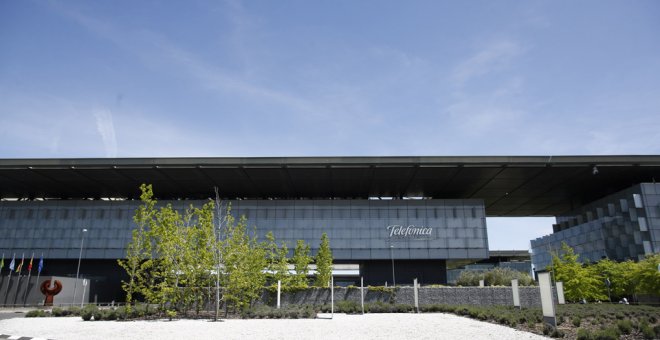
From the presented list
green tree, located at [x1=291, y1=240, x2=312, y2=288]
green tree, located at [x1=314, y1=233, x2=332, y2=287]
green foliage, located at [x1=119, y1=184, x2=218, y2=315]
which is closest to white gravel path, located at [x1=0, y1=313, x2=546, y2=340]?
green foliage, located at [x1=119, y1=184, x2=218, y2=315]

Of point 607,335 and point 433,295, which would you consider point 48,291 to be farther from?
point 607,335

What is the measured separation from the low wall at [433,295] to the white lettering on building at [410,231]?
2159 centimetres

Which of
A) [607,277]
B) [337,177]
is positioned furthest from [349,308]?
[607,277]

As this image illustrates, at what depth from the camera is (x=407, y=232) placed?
2388 inches

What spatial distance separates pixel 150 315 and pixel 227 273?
5.11m

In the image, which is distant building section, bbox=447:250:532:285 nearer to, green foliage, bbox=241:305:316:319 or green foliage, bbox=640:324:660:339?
green foliage, bbox=241:305:316:319

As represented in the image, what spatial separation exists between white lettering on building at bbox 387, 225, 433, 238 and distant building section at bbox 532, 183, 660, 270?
17021 millimetres

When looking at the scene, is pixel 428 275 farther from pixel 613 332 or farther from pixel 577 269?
pixel 613 332

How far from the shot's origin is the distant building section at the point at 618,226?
183ft

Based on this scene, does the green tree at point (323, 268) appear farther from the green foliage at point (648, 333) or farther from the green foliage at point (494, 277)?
the green foliage at point (648, 333)

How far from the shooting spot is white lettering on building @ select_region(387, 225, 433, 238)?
199 ft

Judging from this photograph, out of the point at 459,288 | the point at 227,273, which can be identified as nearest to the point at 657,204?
the point at 459,288

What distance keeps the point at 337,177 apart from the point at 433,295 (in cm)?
2204

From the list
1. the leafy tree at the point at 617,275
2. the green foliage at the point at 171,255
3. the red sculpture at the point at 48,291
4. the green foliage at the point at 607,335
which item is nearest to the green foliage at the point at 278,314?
Answer: the green foliage at the point at 171,255
